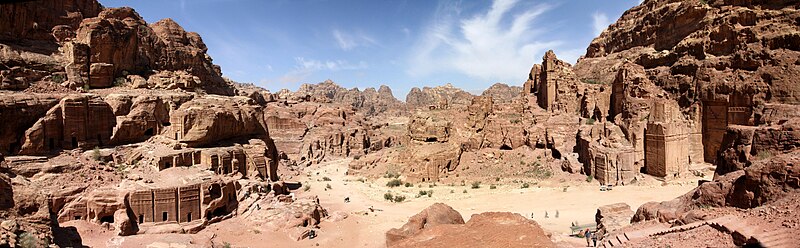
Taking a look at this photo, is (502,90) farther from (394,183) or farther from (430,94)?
(394,183)

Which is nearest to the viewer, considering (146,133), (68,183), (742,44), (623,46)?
(68,183)

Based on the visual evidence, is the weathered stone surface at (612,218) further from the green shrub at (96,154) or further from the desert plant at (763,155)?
the green shrub at (96,154)

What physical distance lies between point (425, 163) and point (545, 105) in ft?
42.9

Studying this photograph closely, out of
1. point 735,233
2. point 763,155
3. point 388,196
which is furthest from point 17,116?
point 763,155

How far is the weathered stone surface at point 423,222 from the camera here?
16.8m

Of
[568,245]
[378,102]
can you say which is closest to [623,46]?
[568,245]

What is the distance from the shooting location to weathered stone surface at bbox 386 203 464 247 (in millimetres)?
16750

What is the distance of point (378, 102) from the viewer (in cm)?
11694

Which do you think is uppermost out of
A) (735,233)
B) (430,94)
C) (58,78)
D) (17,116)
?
(430,94)

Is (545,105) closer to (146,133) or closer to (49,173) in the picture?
(146,133)

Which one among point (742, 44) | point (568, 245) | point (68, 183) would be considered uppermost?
point (742, 44)

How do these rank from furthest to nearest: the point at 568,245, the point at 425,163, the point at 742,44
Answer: the point at 425,163 → the point at 742,44 → the point at 568,245

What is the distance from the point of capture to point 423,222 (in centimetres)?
1777

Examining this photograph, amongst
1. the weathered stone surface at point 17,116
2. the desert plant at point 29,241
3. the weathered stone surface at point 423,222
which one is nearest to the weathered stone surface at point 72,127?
the weathered stone surface at point 17,116
